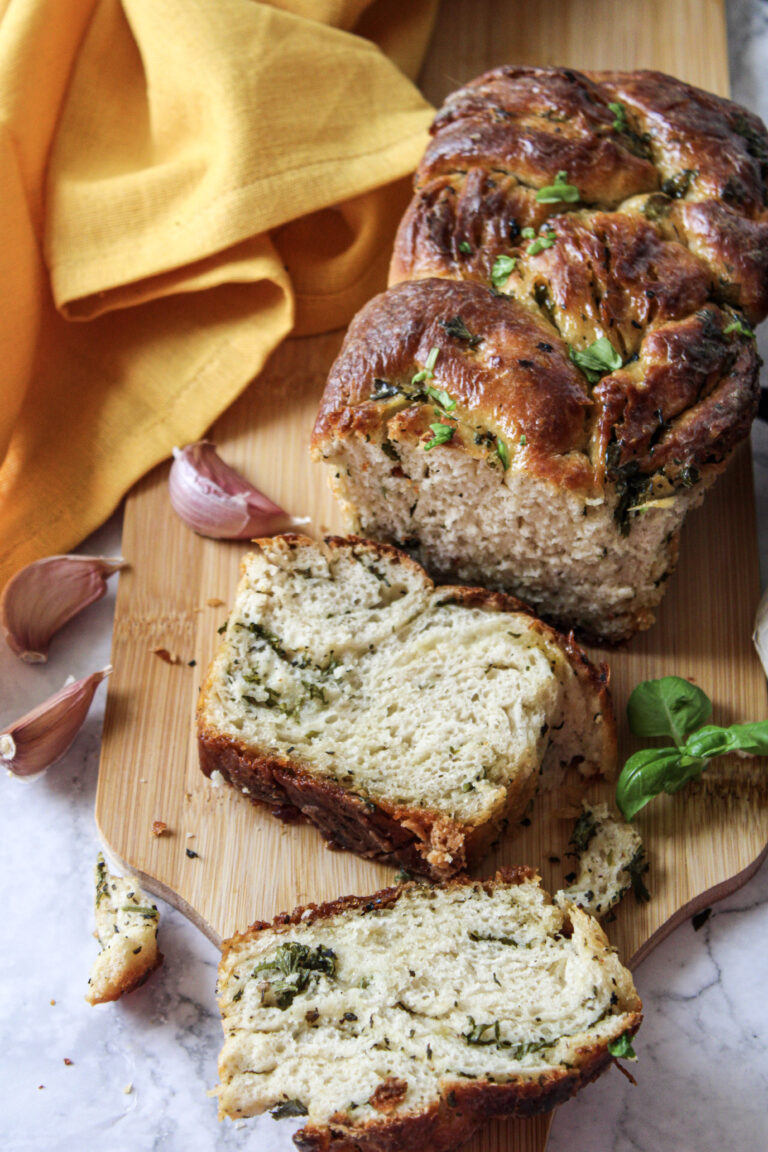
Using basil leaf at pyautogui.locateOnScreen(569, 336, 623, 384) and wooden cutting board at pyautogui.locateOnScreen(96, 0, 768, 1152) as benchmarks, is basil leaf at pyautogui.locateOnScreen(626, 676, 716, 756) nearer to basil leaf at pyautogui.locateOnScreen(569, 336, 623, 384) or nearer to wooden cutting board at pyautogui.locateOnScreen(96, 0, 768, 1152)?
wooden cutting board at pyautogui.locateOnScreen(96, 0, 768, 1152)

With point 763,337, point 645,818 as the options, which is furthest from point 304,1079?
point 763,337

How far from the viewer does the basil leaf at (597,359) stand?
364cm

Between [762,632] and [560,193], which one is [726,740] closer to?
[762,632]

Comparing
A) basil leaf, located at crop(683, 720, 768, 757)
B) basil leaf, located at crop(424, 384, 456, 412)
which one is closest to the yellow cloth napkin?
basil leaf, located at crop(424, 384, 456, 412)

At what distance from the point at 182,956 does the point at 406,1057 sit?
939mm

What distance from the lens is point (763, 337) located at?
188 inches

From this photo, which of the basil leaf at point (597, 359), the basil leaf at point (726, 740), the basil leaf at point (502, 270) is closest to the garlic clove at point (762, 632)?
the basil leaf at point (726, 740)

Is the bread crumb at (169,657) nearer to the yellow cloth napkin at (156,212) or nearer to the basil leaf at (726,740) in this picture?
the yellow cloth napkin at (156,212)

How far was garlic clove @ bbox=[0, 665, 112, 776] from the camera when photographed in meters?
3.83

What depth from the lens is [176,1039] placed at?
3.54 meters

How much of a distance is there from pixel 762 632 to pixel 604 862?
1.01 m

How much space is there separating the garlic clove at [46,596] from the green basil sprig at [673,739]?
1917mm

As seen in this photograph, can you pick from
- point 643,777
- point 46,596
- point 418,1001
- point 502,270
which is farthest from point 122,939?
point 502,270

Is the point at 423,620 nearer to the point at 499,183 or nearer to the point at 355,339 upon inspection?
the point at 355,339
